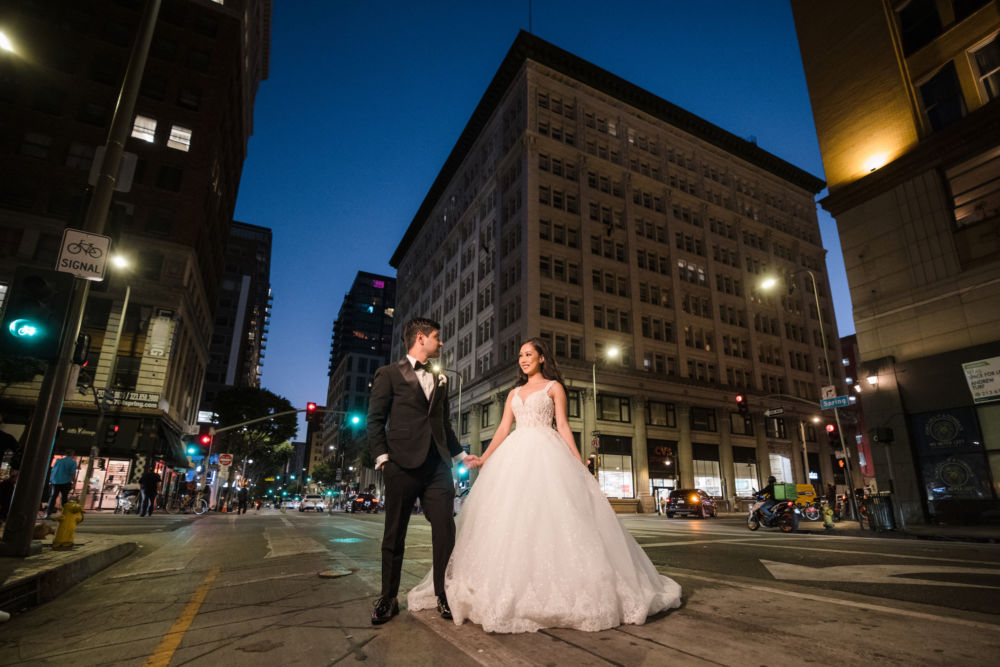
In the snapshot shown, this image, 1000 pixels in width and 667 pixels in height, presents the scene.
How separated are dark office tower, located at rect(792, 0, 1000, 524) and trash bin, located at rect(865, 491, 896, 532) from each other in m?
1.28

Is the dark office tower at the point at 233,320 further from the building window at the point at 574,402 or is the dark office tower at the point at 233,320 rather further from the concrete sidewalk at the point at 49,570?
the concrete sidewalk at the point at 49,570

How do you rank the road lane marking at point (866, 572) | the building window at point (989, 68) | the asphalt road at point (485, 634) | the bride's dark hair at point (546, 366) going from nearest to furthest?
1. the asphalt road at point (485, 634)
2. the bride's dark hair at point (546, 366)
3. the road lane marking at point (866, 572)
4. the building window at point (989, 68)

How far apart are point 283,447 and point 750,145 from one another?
67.9m

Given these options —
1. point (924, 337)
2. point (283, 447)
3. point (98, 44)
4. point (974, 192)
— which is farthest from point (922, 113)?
point (283, 447)

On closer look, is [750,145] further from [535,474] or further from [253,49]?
[535,474]

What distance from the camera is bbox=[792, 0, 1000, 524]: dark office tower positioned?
1548cm

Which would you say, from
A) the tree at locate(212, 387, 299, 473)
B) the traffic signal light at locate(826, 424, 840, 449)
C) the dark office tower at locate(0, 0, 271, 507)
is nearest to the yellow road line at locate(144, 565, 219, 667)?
the traffic signal light at locate(826, 424, 840, 449)

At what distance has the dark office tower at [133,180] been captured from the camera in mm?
28703

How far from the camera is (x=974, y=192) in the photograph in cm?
1612

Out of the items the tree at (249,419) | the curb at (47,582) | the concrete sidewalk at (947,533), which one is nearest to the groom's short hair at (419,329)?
the curb at (47,582)

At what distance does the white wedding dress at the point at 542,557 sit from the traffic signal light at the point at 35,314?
18.0 feet

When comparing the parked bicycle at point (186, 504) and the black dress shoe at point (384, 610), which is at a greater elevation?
the black dress shoe at point (384, 610)

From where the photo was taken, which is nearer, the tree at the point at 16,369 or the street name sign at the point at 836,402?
the street name sign at the point at 836,402

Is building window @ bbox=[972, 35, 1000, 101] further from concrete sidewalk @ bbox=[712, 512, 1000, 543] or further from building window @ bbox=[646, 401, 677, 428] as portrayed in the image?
building window @ bbox=[646, 401, 677, 428]
